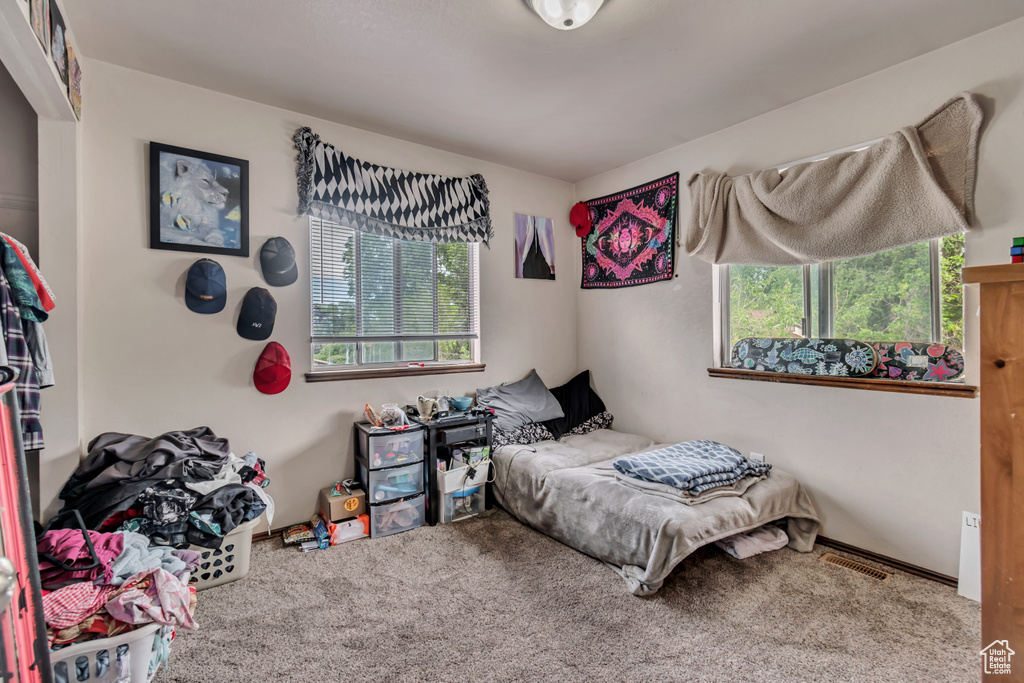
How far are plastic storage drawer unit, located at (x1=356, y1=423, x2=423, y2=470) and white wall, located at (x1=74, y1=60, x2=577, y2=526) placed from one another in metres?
0.26

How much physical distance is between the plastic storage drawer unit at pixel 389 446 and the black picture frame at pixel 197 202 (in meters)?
1.26

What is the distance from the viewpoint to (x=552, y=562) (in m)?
2.37

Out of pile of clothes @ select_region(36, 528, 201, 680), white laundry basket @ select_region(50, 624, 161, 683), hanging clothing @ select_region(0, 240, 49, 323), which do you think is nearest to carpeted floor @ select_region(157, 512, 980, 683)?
white laundry basket @ select_region(50, 624, 161, 683)

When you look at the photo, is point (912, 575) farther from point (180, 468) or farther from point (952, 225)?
point (180, 468)

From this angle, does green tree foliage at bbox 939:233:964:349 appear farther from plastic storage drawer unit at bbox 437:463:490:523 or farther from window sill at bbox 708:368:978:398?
plastic storage drawer unit at bbox 437:463:490:523

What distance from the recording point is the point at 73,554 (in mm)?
1488

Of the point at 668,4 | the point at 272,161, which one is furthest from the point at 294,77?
the point at 668,4

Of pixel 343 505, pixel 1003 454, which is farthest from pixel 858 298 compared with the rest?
pixel 343 505

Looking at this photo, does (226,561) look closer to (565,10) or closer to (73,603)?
(73,603)

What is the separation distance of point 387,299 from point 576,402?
173cm

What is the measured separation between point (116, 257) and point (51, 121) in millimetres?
616

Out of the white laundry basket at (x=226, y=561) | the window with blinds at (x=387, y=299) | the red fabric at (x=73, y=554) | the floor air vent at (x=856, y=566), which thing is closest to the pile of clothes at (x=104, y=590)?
the red fabric at (x=73, y=554)

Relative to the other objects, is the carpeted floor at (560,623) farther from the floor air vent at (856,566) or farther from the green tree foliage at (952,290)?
the green tree foliage at (952,290)

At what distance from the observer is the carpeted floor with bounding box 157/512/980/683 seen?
1608 mm
